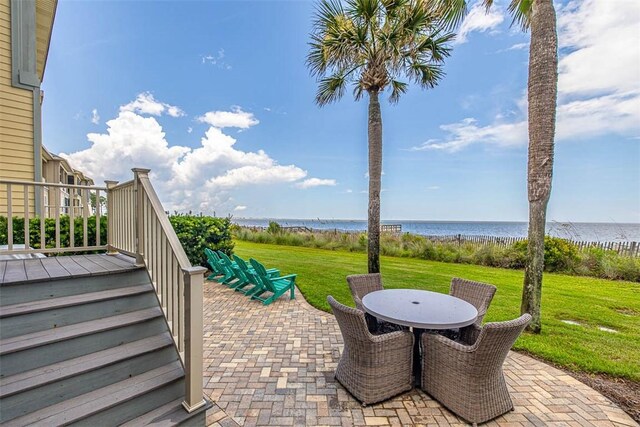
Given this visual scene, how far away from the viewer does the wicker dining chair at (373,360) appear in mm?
2529

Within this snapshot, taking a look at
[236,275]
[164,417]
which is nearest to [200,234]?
[236,275]

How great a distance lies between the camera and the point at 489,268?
9664mm

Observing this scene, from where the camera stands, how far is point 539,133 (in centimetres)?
420

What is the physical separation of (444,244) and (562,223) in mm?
4565

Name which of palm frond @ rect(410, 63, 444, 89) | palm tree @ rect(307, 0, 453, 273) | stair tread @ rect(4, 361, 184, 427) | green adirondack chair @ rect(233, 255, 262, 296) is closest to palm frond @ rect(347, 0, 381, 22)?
palm tree @ rect(307, 0, 453, 273)

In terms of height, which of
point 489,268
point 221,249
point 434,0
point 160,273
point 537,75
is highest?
point 434,0

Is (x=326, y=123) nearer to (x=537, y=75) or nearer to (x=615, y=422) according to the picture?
(x=537, y=75)

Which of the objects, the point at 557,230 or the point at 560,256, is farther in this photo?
the point at 557,230

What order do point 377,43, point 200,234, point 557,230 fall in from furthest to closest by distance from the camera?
point 557,230 < point 200,234 < point 377,43

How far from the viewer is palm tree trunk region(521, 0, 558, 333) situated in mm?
4125

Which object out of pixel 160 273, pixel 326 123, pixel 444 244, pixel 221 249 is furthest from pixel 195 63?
pixel 444 244

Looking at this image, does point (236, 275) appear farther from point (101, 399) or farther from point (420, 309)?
point (420, 309)

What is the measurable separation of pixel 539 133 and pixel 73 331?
6.39 meters

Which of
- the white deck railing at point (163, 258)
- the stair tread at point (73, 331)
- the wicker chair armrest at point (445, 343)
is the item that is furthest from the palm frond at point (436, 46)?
the stair tread at point (73, 331)
